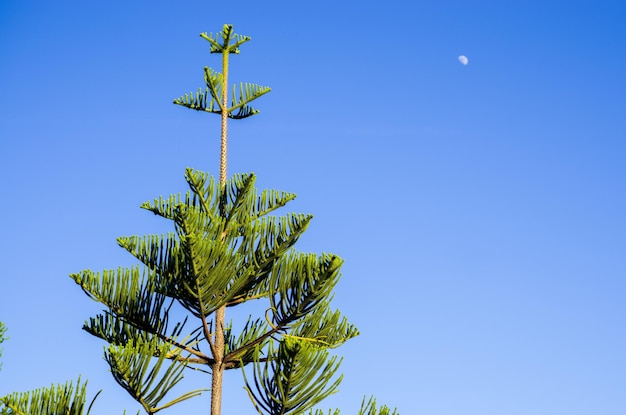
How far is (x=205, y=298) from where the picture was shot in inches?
323

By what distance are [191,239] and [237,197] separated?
46.8 inches

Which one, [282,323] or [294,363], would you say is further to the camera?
[282,323]

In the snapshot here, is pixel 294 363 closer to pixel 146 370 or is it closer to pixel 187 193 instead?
pixel 146 370

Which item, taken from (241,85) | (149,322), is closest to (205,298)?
(149,322)

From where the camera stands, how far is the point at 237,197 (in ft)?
28.8

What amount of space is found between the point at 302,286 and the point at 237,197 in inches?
49.3

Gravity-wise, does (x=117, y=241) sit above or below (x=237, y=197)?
below

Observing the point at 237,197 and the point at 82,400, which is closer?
the point at 82,400

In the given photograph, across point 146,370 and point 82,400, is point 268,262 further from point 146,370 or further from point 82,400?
point 82,400

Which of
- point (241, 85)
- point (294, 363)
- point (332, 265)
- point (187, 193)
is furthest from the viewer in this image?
point (241, 85)

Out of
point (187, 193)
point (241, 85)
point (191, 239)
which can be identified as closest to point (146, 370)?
point (191, 239)

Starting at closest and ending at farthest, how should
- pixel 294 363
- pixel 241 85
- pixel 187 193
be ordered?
pixel 294 363 < pixel 187 193 < pixel 241 85

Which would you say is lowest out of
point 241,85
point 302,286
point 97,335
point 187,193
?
point 97,335

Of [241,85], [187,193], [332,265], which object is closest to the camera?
[332,265]
